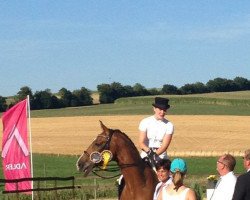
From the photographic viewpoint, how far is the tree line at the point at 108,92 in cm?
8141

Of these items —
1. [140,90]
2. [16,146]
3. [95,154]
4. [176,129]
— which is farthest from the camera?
[140,90]

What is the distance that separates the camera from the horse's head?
406 inches

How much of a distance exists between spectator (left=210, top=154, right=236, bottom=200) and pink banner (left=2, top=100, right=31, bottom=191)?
12.5 meters

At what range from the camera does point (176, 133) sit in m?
56.9

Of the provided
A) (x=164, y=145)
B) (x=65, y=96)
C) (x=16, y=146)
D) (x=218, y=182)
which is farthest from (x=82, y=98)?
(x=218, y=182)

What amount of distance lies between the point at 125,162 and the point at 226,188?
2386mm

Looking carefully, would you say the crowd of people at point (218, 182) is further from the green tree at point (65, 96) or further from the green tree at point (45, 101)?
the green tree at point (65, 96)

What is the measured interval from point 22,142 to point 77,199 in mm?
4113

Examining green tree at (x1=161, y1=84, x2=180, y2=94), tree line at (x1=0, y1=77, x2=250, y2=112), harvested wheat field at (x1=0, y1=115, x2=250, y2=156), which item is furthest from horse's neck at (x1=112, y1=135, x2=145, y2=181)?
green tree at (x1=161, y1=84, x2=180, y2=94)

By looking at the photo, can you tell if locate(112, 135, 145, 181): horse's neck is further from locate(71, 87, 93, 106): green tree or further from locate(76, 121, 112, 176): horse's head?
locate(71, 87, 93, 106): green tree

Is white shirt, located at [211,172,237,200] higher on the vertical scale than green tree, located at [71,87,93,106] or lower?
lower

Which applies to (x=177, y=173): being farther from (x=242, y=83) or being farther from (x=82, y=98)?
(x=242, y=83)

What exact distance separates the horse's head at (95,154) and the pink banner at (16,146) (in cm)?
1013

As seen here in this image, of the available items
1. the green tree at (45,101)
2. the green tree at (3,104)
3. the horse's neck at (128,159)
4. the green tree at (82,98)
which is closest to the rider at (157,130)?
the horse's neck at (128,159)
